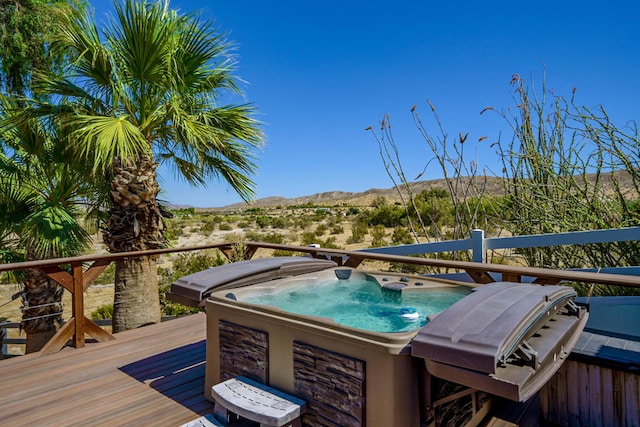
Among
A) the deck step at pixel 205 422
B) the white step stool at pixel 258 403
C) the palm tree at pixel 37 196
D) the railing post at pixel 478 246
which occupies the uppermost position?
the palm tree at pixel 37 196

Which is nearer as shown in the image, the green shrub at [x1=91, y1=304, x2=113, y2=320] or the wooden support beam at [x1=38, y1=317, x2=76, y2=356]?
the wooden support beam at [x1=38, y1=317, x2=76, y2=356]

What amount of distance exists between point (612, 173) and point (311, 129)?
1741 centimetres

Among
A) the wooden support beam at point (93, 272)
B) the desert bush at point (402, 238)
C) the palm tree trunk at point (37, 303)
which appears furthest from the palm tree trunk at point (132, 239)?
the desert bush at point (402, 238)

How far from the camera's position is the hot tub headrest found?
2.62 meters

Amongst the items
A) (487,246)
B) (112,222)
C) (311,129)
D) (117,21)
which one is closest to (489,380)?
(487,246)

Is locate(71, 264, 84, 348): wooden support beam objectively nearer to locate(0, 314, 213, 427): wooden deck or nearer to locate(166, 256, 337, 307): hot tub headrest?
locate(0, 314, 213, 427): wooden deck

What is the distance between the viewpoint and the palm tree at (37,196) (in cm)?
434

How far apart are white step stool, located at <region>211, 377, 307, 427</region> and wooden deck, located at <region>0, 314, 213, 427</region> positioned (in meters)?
0.37

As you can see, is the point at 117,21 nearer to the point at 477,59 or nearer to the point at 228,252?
the point at 228,252

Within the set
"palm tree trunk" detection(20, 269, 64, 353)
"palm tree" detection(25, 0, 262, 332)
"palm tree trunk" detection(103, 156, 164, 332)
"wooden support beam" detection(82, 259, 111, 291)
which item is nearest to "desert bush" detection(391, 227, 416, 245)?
"palm tree" detection(25, 0, 262, 332)

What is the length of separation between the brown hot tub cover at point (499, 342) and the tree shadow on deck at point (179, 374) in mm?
1666

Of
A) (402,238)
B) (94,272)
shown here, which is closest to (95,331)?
(94,272)

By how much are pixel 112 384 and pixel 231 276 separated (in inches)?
47.5

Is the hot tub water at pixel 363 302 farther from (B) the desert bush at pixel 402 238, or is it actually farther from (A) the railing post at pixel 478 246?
(B) the desert bush at pixel 402 238
